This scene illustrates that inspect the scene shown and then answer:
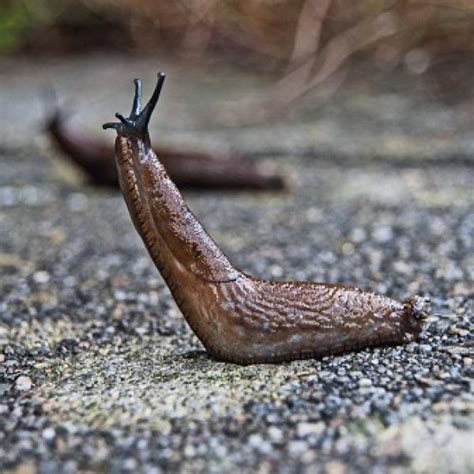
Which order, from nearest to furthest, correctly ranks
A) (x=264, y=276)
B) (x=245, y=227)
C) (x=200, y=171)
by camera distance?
1. (x=264, y=276)
2. (x=245, y=227)
3. (x=200, y=171)

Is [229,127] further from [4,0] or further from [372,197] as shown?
[4,0]

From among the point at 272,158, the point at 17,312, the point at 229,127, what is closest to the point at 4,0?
the point at 229,127

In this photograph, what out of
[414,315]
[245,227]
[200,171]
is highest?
[200,171]

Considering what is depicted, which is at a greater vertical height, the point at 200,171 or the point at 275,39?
the point at 275,39

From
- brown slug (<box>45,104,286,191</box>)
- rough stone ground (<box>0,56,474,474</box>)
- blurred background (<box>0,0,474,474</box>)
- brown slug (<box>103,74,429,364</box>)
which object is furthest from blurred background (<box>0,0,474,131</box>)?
brown slug (<box>103,74,429,364</box>)

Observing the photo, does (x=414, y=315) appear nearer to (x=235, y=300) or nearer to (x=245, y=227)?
(x=235, y=300)

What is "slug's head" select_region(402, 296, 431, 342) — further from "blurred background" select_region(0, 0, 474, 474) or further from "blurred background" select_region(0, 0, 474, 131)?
"blurred background" select_region(0, 0, 474, 131)

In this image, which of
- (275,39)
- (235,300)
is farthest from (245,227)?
(275,39)
